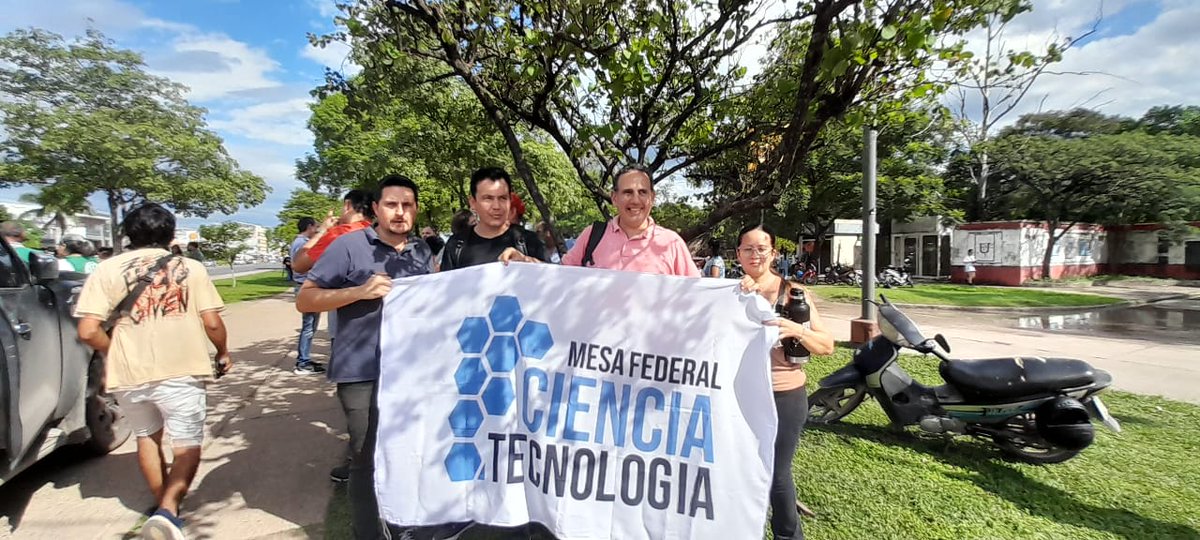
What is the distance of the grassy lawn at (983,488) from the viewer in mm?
2957

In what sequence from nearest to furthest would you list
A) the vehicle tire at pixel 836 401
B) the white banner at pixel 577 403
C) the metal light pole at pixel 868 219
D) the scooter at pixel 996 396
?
the white banner at pixel 577 403, the scooter at pixel 996 396, the vehicle tire at pixel 836 401, the metal light pole at pixel 868 219

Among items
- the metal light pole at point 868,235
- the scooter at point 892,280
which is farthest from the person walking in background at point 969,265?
the metal light pole at point 868,235

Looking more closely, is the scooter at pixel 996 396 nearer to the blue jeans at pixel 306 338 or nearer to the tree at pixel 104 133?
the blue jeans at pixel 306 338

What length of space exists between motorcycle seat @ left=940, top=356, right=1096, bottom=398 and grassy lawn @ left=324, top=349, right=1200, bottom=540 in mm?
542

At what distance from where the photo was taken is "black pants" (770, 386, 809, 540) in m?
2.42

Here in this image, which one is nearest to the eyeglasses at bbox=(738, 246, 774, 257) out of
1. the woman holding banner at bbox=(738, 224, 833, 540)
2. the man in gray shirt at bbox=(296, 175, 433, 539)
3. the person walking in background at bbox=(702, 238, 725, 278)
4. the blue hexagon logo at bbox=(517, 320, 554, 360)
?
the woman holding banner at bbox=(738, 224, 833, 540)

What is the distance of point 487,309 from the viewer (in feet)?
8.53

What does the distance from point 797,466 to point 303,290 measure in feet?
10.4

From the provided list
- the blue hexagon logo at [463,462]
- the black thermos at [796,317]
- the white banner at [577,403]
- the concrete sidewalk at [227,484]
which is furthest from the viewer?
the concrete sidewalk at [227,484]

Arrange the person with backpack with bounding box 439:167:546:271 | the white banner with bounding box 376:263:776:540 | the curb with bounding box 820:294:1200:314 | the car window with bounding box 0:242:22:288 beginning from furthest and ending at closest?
1. the curb with bounding box 820:294:1200:314
2. the car window with bounding box 0:242:22:288
3. the person with backpack with bounding box 439:167:546:271
4. the white banner with bounding box 376:263:776:540

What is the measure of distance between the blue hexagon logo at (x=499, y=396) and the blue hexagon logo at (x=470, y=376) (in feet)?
0.16

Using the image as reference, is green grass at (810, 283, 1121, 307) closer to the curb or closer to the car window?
the curb

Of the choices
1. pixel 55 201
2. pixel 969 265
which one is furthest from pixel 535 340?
pixel 55 201

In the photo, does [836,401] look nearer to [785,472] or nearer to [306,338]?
[785,472]
